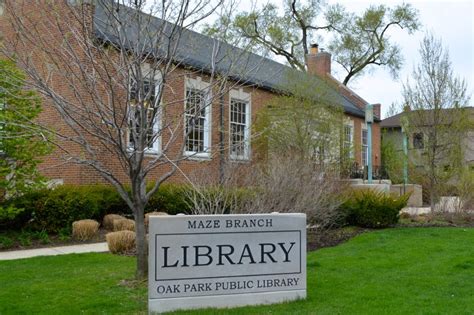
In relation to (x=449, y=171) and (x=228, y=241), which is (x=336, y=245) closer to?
(x=228, y=241)

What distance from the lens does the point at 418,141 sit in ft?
52.2

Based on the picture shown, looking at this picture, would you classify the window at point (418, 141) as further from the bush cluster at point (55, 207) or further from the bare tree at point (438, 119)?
the bush cluster at point (55, 207)

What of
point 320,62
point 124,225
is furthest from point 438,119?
point 320,62

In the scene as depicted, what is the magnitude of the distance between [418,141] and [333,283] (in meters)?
10.8

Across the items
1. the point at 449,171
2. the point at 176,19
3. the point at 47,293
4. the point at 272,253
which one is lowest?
the point at 47,293

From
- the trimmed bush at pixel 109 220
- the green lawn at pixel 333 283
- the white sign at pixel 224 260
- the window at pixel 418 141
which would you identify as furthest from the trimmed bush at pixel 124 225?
the window at pixel 418 141

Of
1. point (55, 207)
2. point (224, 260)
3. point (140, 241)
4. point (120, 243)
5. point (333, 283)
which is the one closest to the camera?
point (224, 260)

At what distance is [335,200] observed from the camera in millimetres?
11070

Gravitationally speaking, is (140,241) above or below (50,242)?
above

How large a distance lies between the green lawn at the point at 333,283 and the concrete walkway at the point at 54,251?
703 mm

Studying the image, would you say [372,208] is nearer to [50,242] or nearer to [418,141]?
[418,141]

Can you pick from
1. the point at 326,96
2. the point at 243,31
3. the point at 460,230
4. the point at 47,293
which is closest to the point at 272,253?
the point at 47,293

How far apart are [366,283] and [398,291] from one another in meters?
0.49

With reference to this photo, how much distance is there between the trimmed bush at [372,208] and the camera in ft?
40.1
